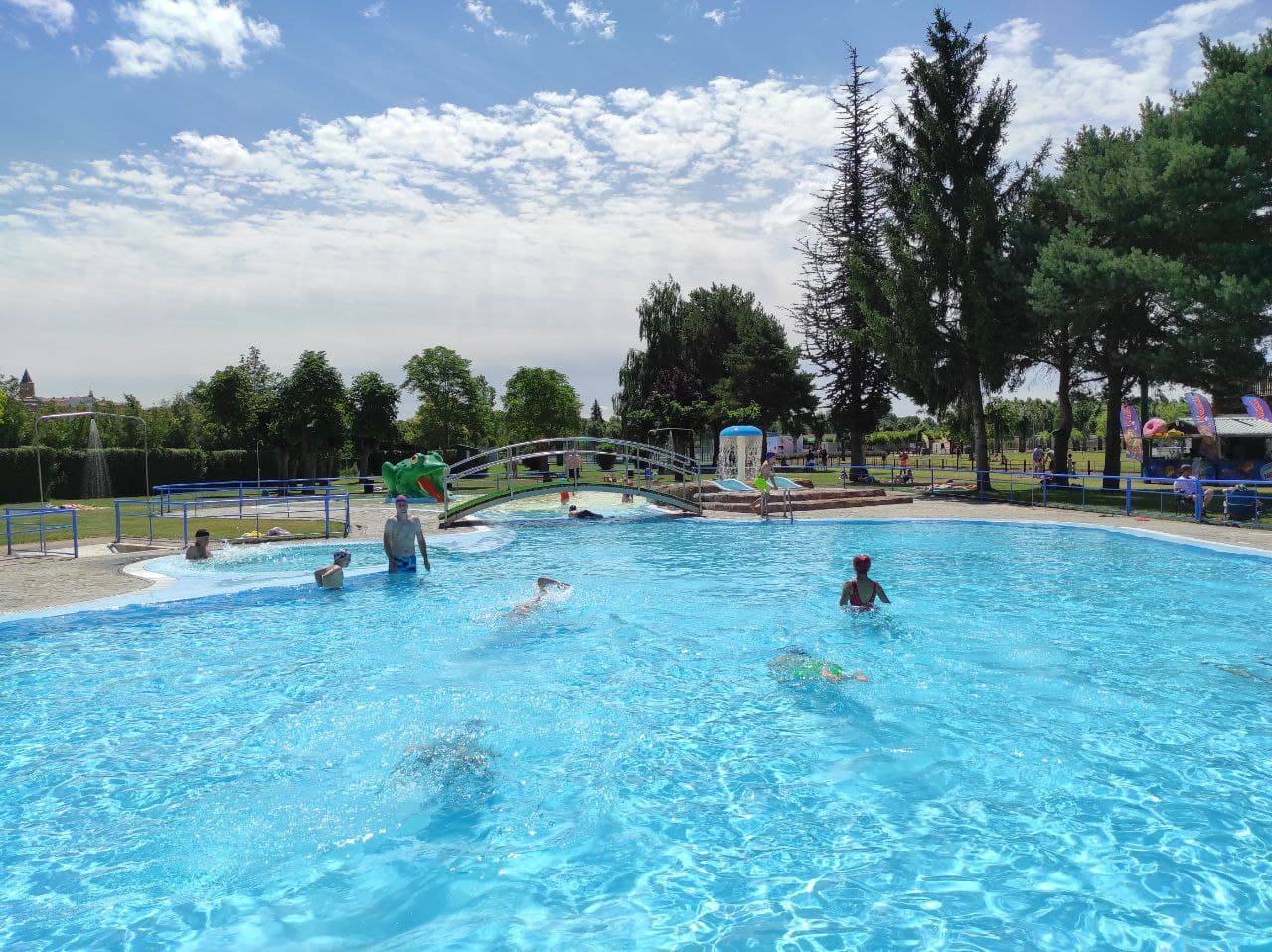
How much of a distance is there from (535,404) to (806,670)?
49643 mm

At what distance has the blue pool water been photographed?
462 cm

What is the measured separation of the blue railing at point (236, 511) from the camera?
56.3 ft

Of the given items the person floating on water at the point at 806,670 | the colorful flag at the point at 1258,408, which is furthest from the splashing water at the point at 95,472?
the colorful flag at the point at 1258,408

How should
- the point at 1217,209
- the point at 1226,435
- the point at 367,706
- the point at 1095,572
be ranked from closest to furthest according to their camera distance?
1. the point at 367,706
2. the point at 1095,572
3. the point at 1217,209
4. the point at 1226,435

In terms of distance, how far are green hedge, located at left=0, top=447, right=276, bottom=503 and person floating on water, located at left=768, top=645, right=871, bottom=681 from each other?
35.4 meters

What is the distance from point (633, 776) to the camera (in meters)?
6.42

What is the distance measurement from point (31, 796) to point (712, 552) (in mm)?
12594

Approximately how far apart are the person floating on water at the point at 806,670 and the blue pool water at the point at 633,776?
0.52 feet

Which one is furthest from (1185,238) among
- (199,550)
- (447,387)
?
(447,387)

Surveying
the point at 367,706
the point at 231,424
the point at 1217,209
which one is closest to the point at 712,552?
the point at 367,706

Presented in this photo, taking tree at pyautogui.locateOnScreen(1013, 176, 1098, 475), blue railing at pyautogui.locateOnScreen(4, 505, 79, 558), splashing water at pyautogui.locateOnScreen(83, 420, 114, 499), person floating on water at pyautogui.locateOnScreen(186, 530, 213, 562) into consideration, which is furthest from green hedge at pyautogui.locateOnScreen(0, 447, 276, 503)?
tree at pyautogui.locateOnScreen(1013, 176, 1098, 475)

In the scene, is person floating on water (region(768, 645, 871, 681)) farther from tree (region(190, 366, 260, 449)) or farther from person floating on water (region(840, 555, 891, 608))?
tree (region(190, 366, 260, 449))

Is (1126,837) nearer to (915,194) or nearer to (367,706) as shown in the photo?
(367,706)

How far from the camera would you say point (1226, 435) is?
2695 centimetres
